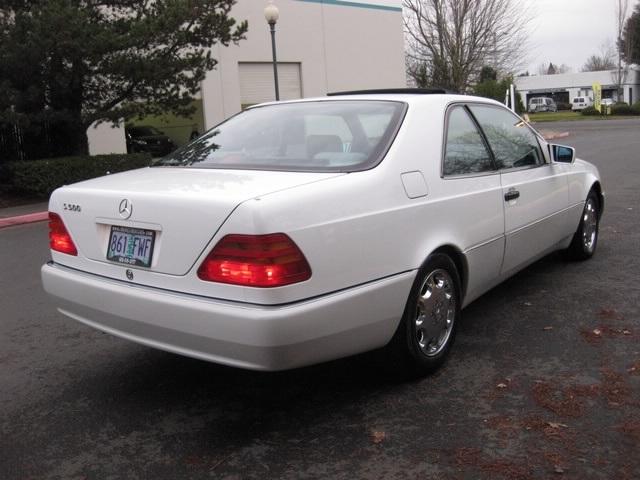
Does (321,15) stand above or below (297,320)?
above

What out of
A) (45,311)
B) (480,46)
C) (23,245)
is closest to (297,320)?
(45,311)

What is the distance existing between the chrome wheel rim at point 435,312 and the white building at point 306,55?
1853 centimetres

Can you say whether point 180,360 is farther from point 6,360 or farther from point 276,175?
point 276,175

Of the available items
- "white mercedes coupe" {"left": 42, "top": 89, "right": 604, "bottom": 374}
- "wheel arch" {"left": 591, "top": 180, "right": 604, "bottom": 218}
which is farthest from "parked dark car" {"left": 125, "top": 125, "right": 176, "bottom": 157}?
"white mercedes coupe" {"left": 42, "top": 89, "right": 604, "bottom": 374}

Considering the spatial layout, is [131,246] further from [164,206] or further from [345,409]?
[345,409]

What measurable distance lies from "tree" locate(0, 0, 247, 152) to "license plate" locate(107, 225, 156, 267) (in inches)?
392

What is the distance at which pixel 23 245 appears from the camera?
892 centimetres

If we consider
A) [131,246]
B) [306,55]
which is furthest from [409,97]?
[306,55]

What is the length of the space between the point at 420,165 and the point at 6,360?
2.87 metres

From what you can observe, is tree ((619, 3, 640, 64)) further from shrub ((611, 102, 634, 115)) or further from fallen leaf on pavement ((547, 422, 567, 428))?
fallen leaf on pavement ((547, 422, 567, 428))

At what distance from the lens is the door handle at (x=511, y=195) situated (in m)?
4.30

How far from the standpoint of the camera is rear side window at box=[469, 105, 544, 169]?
4.43 m

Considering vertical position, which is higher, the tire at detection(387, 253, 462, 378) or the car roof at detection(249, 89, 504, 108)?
the car roof at detection(249, 89, 504, 108)

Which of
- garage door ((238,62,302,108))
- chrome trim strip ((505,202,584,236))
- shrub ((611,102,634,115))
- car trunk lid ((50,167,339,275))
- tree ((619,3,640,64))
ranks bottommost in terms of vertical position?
chrome trim strip ((505,202,584,236))
